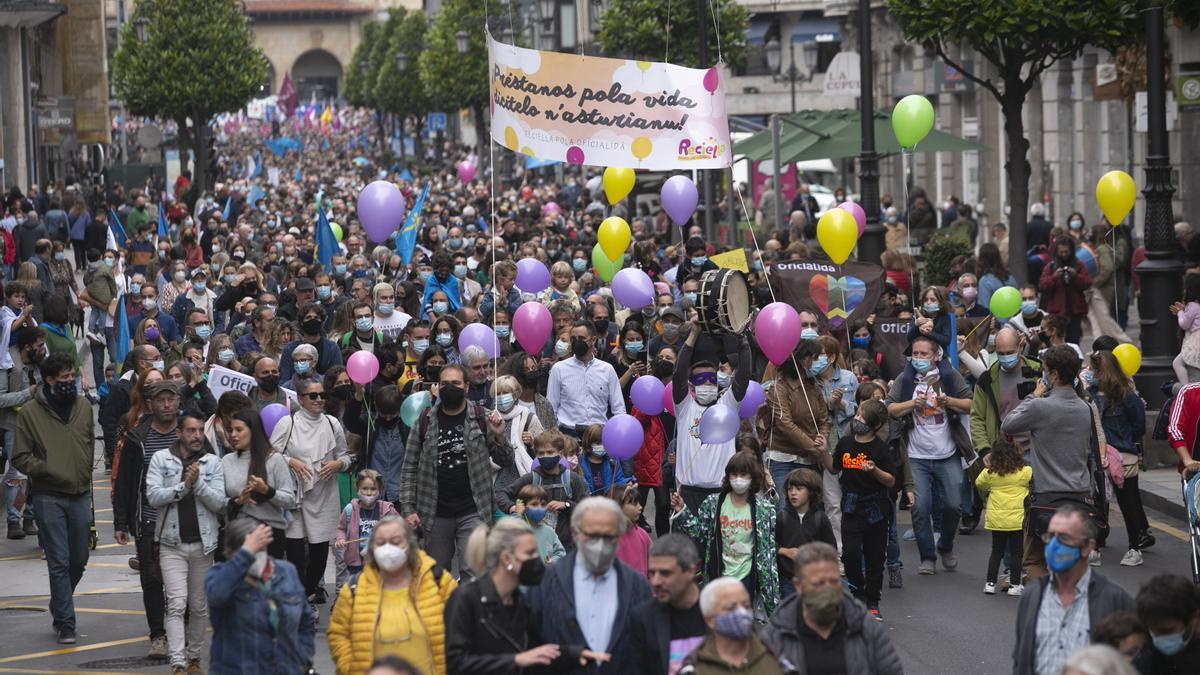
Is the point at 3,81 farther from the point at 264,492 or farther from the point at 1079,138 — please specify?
the point at 264,492

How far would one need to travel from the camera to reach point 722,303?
12664 mm

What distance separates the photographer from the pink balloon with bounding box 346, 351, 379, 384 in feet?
40.4

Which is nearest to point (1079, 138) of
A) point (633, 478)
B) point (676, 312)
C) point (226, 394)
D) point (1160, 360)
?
point (1160, 360)

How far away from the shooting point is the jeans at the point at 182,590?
10.2 meters

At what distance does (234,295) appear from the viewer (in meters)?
Result: 17.6

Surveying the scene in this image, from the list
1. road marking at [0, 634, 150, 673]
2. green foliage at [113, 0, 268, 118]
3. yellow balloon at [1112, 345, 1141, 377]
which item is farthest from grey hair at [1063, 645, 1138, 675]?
green foliage at [113, 0, 268, 118]

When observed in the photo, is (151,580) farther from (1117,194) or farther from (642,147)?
(1117,194)

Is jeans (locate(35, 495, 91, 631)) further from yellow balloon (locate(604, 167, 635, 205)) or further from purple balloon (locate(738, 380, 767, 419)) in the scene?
yellow balloon (locate(604, 167, 635, 205))

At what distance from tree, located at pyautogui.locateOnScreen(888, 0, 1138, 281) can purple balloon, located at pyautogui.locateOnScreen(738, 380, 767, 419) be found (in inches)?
443

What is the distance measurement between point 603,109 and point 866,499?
4137mm

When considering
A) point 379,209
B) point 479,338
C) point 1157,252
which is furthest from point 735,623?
point 1157,252

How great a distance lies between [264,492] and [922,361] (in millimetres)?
4473

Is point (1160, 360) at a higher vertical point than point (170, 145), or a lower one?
lower

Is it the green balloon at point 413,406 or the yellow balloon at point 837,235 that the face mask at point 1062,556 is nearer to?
the green balloon at point 413,406
